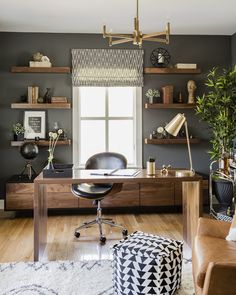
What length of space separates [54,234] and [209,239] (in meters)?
2.11

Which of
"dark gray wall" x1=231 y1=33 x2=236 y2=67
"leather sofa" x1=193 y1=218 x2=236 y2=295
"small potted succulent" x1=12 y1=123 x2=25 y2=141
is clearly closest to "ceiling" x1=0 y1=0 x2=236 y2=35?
"dark gray wall" x1=231 y1=33 x2=236 y2=67

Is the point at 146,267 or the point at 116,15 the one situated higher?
the point at 116,15

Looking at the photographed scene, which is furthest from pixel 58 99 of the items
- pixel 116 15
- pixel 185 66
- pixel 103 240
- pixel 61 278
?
pixel 61 278

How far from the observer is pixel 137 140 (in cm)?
520

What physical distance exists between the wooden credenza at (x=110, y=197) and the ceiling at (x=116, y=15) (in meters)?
2.18

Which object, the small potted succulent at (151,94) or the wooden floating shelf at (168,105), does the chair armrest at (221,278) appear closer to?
the wooden floating shelf at (168,105)

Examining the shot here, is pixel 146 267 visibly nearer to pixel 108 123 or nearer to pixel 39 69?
pixel 108 123

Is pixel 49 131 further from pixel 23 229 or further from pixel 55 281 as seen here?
pixel 55 281

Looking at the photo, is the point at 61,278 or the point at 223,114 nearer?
the point at 61,278

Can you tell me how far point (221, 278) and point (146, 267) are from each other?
26.4 inches

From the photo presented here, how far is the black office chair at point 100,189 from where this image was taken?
370 centimetres

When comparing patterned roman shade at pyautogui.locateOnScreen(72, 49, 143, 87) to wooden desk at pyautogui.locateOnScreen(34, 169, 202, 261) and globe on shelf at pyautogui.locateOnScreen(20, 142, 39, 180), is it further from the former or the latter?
wooden desk at pyautogui.locateOnScreen(34, 169, 202, 261)

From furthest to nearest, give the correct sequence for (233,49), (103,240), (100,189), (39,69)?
1. (233,49)
2. (39,69)
3. (100,189)
4. (103,240)

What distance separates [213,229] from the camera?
97.0 inches
